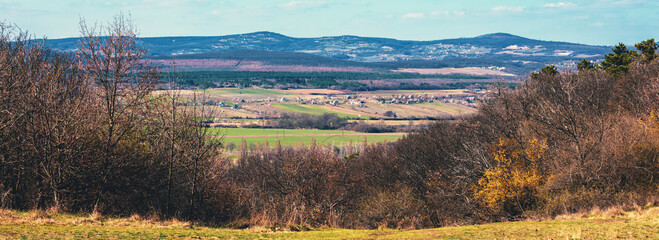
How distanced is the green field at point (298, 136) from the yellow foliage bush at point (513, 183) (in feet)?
233

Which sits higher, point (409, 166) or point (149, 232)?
point (149, 232)

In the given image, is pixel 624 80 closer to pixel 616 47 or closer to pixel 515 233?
pixel 616 47

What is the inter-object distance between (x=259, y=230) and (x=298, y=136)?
322 ft

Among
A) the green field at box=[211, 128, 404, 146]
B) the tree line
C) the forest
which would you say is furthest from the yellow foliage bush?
the green field at box=[211, 128, 404, 146]

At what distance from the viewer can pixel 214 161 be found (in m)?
29.8

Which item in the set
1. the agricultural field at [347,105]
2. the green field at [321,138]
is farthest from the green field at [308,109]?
the green field at [321,138]

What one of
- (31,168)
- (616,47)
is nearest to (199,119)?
(31,168)

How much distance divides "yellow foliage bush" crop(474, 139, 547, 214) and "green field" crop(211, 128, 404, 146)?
70992mm

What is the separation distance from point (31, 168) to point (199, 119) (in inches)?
323

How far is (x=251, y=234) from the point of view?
19766mm

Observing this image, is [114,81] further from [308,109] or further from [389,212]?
[308,109]

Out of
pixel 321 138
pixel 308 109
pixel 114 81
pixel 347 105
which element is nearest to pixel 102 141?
pixel 114 81

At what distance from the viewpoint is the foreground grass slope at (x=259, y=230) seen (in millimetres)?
16938

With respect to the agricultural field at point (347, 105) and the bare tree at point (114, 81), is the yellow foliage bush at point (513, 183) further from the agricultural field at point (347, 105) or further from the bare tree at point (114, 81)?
the agricultural field at point (347, 105)
